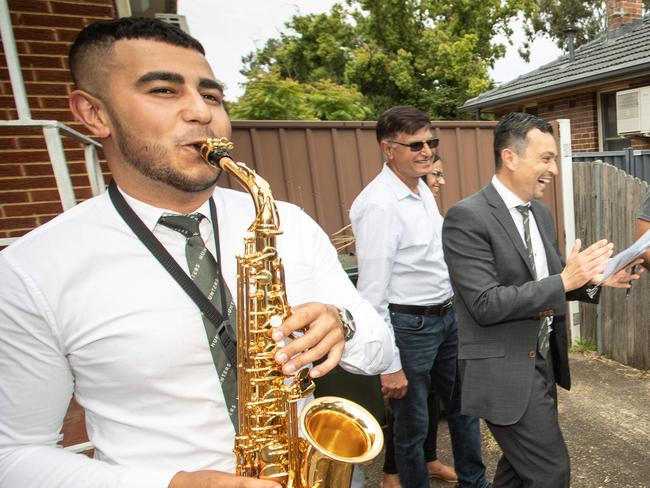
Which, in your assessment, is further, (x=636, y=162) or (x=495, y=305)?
(x=636, y=162)

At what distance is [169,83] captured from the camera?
1404mm

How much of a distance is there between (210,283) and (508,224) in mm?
1627

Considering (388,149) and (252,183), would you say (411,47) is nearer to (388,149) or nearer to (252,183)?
(388,149)

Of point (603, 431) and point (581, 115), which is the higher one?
point (581, 115)

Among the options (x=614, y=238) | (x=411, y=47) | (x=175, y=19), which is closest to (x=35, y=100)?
(x=175, y=19)

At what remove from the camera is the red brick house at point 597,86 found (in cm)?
820

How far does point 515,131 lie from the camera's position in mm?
2488

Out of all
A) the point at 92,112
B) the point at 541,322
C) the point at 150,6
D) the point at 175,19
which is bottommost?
the point at 541,322

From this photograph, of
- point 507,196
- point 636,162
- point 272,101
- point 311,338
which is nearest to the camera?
point 311,338

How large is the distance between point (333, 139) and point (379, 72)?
17.7 m

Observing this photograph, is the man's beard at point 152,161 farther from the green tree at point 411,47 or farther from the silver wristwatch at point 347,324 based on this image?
the green tree at point 411,47

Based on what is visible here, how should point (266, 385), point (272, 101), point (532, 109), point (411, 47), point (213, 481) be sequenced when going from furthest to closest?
point (411, 47) < point (532, 109) < point (272, 101) < point (266, 385) < point (213, 481)

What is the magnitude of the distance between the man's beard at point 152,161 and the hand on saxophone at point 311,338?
20.9 inches

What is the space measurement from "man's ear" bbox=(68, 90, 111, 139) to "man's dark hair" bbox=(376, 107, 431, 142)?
225 centimetres
